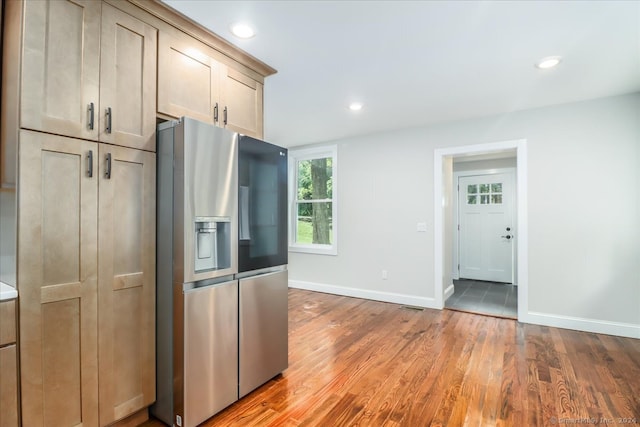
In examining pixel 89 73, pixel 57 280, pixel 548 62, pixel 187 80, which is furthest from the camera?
pixel 548 62

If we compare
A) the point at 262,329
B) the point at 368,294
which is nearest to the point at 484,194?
the point at 368,294

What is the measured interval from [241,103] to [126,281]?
4.73 feet

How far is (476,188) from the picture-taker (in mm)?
6027

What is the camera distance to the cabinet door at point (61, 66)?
1.38m

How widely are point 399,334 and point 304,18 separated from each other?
3.00 meters

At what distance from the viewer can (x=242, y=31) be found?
208cm

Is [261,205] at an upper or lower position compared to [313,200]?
lower

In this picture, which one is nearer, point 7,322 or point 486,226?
point 7,322

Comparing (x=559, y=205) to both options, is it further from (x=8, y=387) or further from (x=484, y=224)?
(x=8, y=387)

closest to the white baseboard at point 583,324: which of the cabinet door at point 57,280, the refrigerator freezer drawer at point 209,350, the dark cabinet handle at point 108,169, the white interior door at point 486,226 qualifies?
the white interior door at point 486,226

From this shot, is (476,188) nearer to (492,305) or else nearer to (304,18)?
(492,305)

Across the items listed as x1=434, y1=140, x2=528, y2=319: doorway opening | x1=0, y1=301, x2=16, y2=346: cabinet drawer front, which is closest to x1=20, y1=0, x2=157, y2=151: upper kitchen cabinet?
x1=0, y1=301, x2=16, y2=346: cabinet drawer front

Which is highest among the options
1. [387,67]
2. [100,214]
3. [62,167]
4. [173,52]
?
[387,67]

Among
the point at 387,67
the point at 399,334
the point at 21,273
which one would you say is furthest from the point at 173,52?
the point at 399,334
